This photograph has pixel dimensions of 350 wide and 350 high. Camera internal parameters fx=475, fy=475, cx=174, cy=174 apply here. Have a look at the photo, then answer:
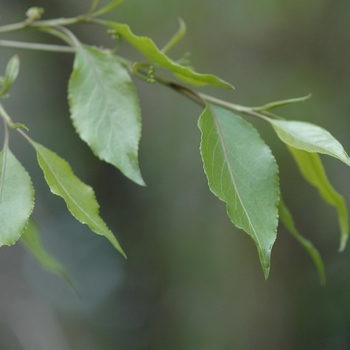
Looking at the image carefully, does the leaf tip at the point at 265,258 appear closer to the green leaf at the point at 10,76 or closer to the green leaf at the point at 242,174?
the green leaf at the point at 242,174

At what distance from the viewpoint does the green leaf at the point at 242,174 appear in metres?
0.36

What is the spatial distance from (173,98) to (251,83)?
0.36 m

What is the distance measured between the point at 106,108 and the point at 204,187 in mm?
1735

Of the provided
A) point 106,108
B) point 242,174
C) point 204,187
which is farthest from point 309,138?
point 204,187

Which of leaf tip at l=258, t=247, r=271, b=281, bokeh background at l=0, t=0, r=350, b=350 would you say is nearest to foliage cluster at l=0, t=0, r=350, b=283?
leaf tip at l=258, t=247, r=271, b=281

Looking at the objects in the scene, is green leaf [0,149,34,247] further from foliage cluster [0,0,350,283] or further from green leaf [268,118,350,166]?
green leaf [268,118,350,166]

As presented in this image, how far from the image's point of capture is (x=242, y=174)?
397mm

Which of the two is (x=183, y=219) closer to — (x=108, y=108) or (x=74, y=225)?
(x=74, y=225)

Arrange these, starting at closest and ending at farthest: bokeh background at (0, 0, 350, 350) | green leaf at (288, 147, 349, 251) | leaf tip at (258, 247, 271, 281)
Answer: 1. leaf tip at (258, 247, 271, 281)
2. green leaf at (288, 147, 349, 251)
3. bokeh background at (0, 0, 350, 350)

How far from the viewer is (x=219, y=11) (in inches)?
80.2

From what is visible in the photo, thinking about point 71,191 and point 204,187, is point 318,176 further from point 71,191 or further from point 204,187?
point 204,187

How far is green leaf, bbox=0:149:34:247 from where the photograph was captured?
1.16ft

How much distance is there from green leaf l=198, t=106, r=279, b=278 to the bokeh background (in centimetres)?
139

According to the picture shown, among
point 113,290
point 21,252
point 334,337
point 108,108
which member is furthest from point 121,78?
point 113,290
